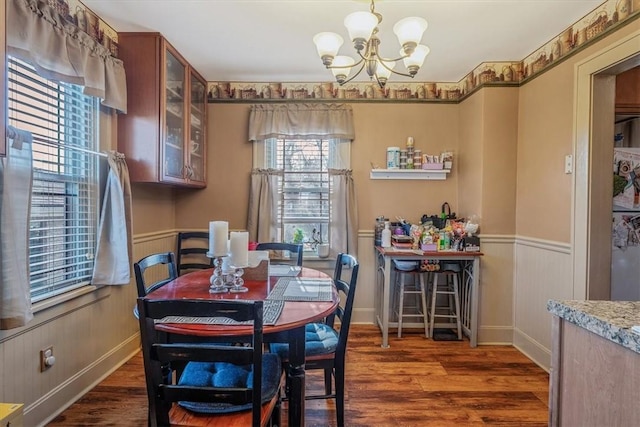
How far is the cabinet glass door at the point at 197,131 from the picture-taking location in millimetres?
3061

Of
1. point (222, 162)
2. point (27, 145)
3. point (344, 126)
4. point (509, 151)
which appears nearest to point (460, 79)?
point (509, 151)

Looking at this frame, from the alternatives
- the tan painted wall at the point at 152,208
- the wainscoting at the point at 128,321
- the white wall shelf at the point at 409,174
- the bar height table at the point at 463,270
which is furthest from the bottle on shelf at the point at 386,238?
the tan painted wall at the point at 152,208

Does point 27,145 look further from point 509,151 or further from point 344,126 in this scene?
point 509,151

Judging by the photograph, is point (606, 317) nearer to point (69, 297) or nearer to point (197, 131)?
point (69, 297)

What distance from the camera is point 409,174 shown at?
134 inches

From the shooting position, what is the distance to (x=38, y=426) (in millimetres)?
1839

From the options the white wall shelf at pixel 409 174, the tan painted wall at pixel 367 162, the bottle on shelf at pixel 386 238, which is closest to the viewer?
the bottle on shelf at pixel 386 238

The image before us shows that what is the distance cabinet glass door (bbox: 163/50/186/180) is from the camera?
2.58m

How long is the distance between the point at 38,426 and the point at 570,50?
3875 mm

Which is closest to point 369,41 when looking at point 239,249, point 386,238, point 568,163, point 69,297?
point 239,249

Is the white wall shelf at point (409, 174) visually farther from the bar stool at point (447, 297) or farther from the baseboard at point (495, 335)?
the baseboard at point (495, 335)

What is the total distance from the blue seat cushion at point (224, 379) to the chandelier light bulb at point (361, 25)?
4.93 feet

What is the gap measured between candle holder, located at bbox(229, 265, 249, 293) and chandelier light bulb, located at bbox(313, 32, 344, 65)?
1.15m

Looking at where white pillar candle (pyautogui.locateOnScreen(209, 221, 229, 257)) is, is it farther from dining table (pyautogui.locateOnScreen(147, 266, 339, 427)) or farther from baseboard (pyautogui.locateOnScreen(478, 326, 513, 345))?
baseboard (pyautogui.locateOnScreen(478, 326, 513, 345))
